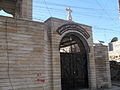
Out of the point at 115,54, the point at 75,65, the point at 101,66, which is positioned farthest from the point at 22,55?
the point at 115,54

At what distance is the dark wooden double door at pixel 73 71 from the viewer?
39.5 ft

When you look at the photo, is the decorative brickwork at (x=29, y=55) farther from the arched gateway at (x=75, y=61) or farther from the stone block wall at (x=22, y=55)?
the arched gateway at (x=75, y=61)

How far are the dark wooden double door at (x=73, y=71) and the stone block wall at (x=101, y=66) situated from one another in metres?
1.23

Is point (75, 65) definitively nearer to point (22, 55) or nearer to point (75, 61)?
point (75, 61)

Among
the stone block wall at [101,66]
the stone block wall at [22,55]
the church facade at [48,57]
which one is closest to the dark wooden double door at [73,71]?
the church facade at [48,57]

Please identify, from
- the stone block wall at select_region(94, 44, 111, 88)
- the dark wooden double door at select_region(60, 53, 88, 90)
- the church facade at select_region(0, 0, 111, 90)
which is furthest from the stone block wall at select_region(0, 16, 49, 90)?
the stone block wall at select_region(94, 44, 111, 88)

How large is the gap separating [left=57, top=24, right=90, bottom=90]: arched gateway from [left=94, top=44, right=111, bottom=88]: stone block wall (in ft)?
3.87

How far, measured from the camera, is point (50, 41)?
11156 mm

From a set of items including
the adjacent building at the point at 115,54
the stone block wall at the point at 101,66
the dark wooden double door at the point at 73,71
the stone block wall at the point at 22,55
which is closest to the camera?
the stone block wall at the point at 22,55

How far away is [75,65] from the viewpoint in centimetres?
1259

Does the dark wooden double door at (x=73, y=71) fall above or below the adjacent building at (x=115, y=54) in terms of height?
below

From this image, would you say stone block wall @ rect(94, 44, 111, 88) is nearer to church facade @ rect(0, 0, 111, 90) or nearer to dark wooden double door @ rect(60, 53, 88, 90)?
church facade @ rect(0, 0, 111, 90)

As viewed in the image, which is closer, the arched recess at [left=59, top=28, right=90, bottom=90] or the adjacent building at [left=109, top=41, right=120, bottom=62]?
the arched recess at [left=59, top=28, right=90, bottom=90]

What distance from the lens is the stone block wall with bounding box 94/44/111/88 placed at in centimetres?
1368
